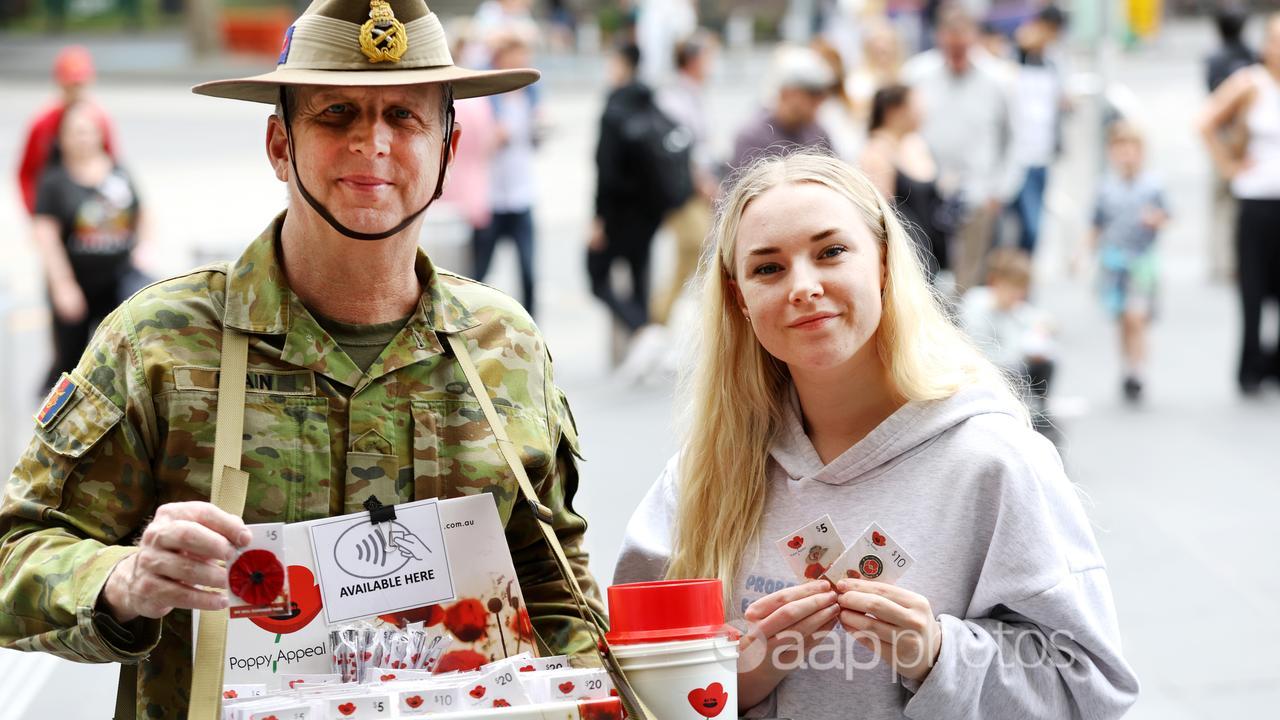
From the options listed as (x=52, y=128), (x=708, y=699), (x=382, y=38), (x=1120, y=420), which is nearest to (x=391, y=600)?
(x=708, y=699)

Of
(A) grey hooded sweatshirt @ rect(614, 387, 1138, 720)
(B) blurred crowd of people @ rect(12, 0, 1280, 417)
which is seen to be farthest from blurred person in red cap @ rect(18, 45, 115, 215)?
(A) grey hooded sweatshirt @ rect(614, 387, 1138, 720)

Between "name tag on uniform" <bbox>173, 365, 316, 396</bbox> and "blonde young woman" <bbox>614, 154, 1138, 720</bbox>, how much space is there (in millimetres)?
743

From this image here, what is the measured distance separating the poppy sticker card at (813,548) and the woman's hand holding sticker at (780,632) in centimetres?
5

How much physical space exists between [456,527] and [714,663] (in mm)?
497

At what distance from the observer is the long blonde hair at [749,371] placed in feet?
9.69

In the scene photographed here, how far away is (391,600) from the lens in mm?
2633

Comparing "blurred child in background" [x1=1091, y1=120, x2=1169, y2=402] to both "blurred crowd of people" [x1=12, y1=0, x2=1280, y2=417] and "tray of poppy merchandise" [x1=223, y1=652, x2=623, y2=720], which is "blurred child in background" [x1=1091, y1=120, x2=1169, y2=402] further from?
"tray of poppy merchandise" [x1=223, y1=652, x2=623, y2=720]

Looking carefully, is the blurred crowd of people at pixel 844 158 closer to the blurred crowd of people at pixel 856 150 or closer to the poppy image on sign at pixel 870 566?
the blurred crowd of people at pixel 856 150

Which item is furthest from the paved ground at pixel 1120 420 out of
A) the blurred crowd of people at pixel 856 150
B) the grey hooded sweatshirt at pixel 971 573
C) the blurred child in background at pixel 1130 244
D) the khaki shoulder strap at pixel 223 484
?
the khaki shoulder strap at pixel 223 484

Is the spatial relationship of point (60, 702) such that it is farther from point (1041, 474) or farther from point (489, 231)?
point (489, 231)

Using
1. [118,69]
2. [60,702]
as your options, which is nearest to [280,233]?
[60,702]

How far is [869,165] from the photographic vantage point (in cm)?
886

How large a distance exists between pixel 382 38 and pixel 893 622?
1.32 metres

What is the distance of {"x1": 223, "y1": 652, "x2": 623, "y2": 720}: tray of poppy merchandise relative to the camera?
7.79 ft
